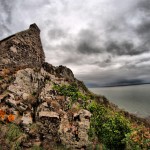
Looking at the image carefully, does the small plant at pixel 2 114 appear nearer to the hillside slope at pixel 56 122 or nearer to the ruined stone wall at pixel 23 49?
the hillside slope at pixel 56 122

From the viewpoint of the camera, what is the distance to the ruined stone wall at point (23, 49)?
2202 cm

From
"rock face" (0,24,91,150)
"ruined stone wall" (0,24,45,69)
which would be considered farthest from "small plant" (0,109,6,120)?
"ruined stone wall" (0,24,45,69)

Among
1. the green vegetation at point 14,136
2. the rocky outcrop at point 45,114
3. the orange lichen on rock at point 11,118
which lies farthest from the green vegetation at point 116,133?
the orange lichen on rock at point 11,118

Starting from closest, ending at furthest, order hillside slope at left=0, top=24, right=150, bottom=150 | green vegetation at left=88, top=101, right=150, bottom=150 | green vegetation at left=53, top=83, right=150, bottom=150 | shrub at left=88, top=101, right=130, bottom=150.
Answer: green vegetation at left=53, top=83, right=150, bottom=150, green vegetation at left=88, top=101, right=150, bottom=150, hillside slope at left=0, top=24, right=150, bottom=150, shrub at left=88, top=101, right=130, bottom=150

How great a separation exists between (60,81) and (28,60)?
842 cm

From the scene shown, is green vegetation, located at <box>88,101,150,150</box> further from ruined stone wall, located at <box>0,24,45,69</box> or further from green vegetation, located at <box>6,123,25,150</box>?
ruined stone wall, located at <box>0,24,45,69</box>

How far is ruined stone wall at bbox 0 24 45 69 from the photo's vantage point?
22.0 m

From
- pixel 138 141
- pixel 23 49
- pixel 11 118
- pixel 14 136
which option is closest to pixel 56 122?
pixel 14 136

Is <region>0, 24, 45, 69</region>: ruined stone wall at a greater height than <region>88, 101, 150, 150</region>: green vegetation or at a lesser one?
greater

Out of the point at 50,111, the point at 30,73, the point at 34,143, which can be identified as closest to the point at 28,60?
the point at 30,73

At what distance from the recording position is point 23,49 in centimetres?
2467

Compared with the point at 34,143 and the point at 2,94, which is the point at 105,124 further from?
the point at 2,94

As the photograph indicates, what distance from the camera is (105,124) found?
1335cm

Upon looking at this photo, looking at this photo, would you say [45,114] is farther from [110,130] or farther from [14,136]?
[110,130]
